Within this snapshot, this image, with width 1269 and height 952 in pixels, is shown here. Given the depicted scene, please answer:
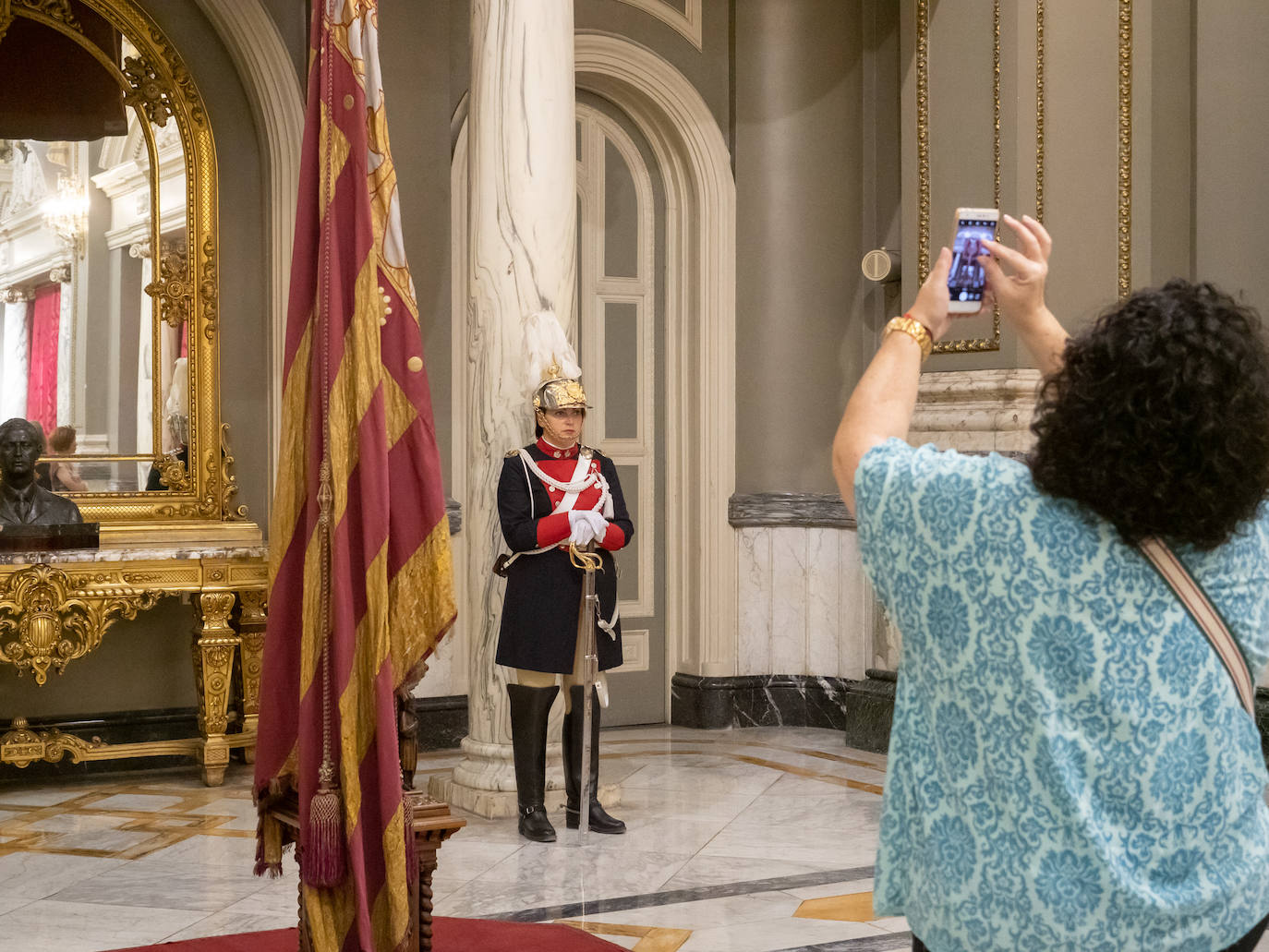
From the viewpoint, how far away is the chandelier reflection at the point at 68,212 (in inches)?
244

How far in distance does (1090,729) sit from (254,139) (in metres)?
5.64

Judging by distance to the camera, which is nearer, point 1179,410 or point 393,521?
point 1179,410

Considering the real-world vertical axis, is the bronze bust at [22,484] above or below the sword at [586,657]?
above

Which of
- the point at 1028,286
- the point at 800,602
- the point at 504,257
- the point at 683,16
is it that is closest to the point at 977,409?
the point at 800,602

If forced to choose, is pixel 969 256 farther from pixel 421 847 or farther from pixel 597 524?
pixel 597 524

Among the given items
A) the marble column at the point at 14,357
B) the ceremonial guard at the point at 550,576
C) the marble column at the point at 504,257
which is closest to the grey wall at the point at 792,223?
the marble column at the point at 504,257

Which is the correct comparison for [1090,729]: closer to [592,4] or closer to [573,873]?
[573,873]

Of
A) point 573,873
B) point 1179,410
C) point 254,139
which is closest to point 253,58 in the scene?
point 254,139

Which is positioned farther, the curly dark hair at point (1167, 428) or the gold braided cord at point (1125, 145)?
the gold braided cord at point (1125, 145)

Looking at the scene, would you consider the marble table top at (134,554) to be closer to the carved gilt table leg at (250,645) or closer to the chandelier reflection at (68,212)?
the carved gilt table leg at (250,645)

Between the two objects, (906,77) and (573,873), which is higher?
(906,77)

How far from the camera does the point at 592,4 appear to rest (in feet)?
23.0

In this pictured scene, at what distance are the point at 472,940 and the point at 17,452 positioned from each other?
3.07 metres

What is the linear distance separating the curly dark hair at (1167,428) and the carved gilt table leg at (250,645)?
4894 mm
